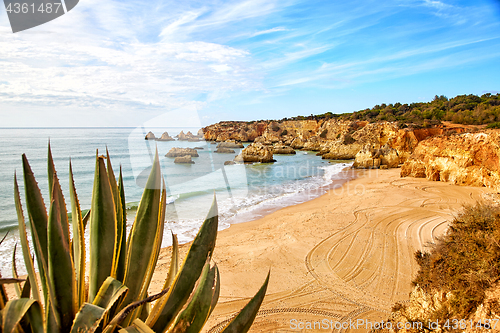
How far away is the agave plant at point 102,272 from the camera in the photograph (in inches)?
40.9

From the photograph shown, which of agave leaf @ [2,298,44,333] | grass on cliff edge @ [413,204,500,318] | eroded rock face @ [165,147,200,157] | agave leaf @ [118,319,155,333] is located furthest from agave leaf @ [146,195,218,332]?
eroded rock face @ [165,147,200,157]

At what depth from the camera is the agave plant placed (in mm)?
1040

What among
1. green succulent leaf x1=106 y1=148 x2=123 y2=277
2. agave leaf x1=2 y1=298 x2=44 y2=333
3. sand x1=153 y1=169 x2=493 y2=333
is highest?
green succulent leaf x1=106 y1=148 x2=123 y2=277

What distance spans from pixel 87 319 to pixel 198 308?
452 mm

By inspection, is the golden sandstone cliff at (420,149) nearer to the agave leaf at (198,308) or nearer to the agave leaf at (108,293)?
the agave leaf at (198,308)

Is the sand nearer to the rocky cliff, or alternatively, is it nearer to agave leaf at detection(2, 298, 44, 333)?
agave leaf at detection(2, 298, 44, 333)

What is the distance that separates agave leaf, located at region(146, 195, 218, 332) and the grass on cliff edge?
2.63 meters

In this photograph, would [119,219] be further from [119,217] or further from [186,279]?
[186,279]

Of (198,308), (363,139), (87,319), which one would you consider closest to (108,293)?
(87,319)

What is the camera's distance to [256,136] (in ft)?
233

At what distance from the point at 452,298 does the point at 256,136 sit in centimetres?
6877

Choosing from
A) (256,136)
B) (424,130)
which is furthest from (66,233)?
(256,136)

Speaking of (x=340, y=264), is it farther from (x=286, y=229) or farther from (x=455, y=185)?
(x=455, y=185)

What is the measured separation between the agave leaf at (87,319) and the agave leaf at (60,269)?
19 cm
